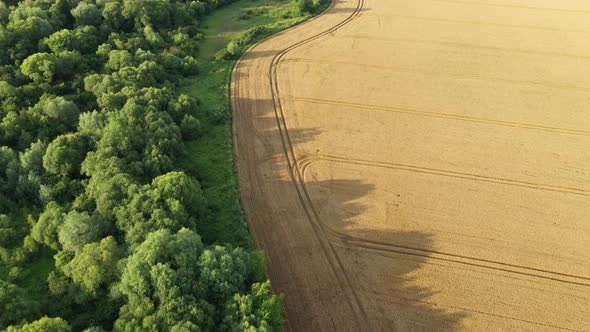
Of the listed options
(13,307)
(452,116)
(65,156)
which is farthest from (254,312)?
(452,116)

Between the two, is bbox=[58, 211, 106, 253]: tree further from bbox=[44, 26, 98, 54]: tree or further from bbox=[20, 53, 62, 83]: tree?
bbox=[44, 26, 98, 54]: tree

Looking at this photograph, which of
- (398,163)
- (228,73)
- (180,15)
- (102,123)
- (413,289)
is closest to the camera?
(413,289)

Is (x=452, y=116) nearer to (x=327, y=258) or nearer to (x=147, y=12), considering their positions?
(x=327, y=258)

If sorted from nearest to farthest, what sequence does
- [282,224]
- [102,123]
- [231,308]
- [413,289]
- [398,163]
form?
[231,308]
[413,289]
[282,224]
[102,123]
[398,163]

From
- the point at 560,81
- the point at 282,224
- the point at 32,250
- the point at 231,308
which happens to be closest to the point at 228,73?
the point at 282,224

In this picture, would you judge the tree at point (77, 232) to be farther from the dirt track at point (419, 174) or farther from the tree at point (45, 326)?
the dirt track at point (419, 174)

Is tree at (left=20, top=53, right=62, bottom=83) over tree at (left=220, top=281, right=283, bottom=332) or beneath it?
over

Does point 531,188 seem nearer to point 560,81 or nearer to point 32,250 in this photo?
point 560,81

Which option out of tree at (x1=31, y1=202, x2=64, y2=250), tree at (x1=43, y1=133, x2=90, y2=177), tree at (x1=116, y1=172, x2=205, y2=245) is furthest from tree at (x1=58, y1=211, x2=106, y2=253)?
tree at (x1=43, y1=133, x2=90, y2=177)
